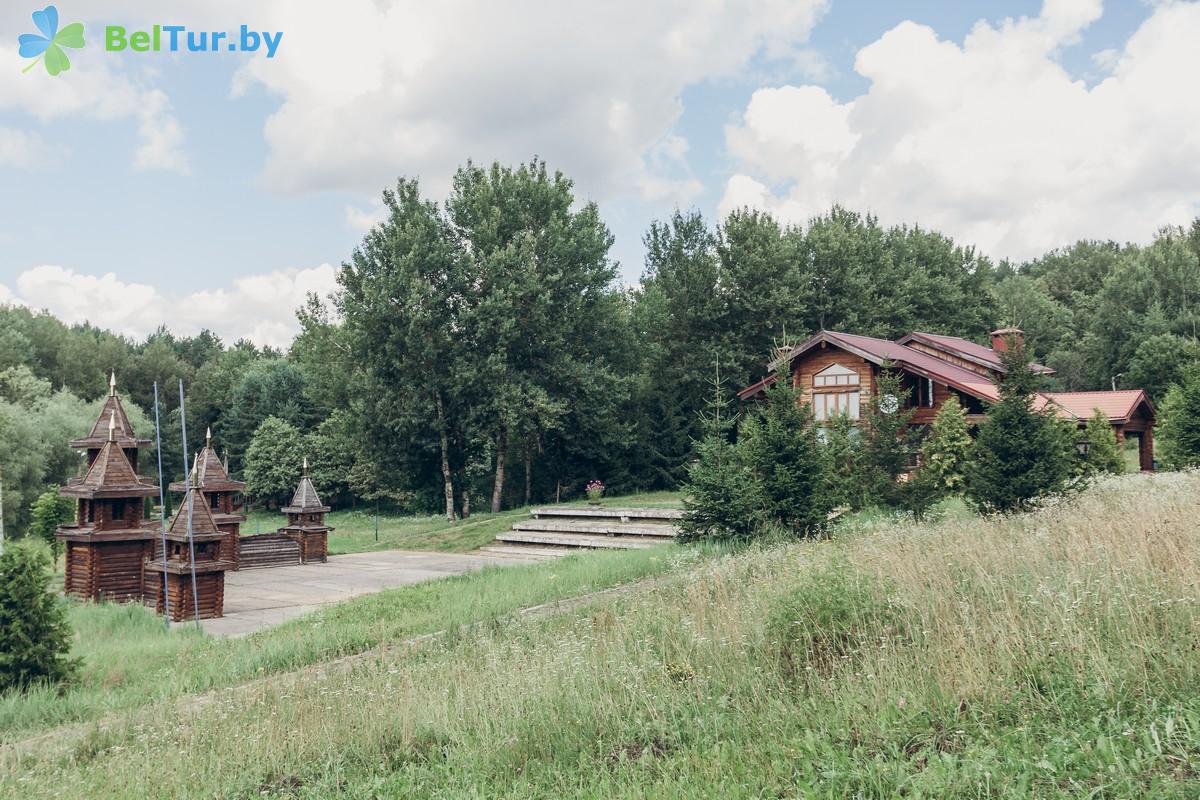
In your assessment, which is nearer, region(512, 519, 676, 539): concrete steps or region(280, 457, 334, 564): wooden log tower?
region(512, 519, 676, 539): concrete steps

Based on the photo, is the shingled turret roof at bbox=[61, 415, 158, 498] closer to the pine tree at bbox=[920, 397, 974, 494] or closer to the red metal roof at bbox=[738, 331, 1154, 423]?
the red metal roof at bbox=[738, 331, 1154, 423]

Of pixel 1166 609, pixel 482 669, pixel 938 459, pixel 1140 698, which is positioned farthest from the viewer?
pixel 938 459

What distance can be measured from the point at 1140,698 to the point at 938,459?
69.4ft

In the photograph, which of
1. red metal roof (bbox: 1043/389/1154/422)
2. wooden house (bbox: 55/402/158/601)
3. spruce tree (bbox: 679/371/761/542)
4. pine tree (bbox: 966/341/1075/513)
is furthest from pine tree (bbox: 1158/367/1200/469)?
wooden house (bbox: 55/402/158/601)

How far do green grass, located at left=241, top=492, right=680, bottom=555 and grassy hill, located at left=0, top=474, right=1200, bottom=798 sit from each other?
16805 mm

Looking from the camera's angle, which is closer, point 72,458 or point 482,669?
point 482,669

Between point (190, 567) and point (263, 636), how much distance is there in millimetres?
3305

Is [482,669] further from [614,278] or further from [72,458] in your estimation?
[72,458]

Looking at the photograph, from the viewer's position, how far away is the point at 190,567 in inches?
527

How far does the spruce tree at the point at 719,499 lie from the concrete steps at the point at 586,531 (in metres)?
4.94

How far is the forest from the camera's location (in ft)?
100

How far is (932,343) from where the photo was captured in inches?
1394

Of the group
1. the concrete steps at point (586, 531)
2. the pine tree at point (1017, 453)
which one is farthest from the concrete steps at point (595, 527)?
the pine tree at point (1017, 453)

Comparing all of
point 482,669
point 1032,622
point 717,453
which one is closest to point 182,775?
point 482,669
